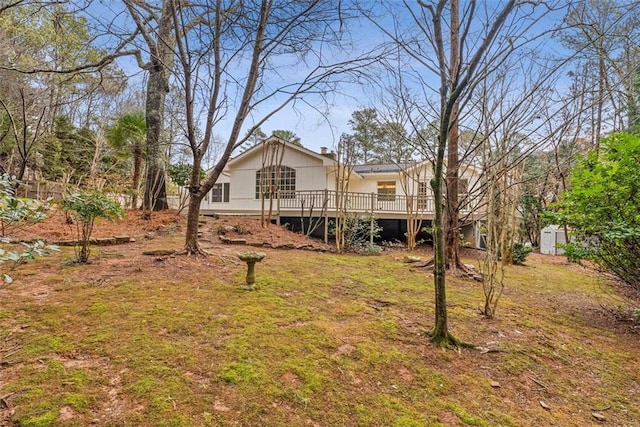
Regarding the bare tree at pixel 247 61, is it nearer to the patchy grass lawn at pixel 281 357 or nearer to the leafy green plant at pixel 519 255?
the patchy grass lawn at pixel 281 357

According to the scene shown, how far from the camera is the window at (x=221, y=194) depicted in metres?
17.3

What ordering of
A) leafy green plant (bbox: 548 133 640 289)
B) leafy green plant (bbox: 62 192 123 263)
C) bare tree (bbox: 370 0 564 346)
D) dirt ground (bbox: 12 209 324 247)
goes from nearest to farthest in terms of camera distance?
bare tree (bbox: 370 0 564 346)
leafy green plant (bbox: 548 133 640 289)
leafy green plant (bbox: 62 192 123 263)
dirt ground (bbox: 12 209 324 247)

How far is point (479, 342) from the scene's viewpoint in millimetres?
3162

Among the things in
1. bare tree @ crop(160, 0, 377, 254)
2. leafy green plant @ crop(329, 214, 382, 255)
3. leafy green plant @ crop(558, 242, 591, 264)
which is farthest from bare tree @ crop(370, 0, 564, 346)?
leafy green plant @ crop(329, 214, 382, 255)

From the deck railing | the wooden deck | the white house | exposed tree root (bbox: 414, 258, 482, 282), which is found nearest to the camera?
exposed tree root (bbox: 414, 258, 482, 282)

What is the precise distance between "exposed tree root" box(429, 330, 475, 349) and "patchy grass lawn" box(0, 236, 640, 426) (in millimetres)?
88

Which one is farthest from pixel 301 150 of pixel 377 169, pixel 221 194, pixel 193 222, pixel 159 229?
pixel 193 222

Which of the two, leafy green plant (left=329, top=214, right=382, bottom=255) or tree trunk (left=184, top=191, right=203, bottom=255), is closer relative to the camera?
tree trunk (left=184, top=191, right=203, bottom=255)

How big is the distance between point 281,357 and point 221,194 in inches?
626

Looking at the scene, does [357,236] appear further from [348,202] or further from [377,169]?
[377,169]

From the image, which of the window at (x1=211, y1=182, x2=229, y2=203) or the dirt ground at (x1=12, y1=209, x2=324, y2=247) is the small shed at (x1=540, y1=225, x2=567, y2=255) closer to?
the dirt ground at (x1=12, y1=209, x2=324, y2=247)

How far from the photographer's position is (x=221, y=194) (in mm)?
17484

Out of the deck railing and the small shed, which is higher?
the deck railing

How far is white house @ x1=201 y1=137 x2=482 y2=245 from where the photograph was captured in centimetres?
1202
